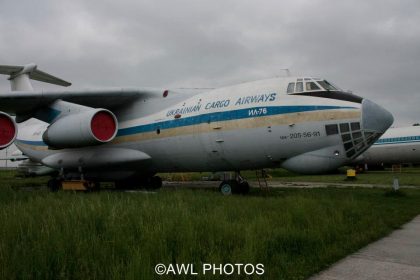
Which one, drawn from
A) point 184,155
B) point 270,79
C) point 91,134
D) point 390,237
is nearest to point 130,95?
point 91,134

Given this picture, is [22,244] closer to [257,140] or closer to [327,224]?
[327,224]

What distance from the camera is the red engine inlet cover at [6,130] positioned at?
1208 centimetres

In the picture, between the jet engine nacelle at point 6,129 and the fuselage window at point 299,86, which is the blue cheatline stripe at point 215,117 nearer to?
the fuselage window at point 299,86

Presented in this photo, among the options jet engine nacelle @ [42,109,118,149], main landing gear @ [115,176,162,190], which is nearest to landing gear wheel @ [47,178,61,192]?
main landing gear @ [115,176,162,190]

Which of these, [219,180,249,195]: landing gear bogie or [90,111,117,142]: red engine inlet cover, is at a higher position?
[90,111,117,142]: red engine inlet cover

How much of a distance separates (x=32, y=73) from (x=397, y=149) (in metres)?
28.0

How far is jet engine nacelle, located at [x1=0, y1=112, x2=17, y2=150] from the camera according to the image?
1208 cm

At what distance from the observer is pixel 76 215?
17.0ft

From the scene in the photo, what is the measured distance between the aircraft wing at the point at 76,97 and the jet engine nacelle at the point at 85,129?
1133 mm

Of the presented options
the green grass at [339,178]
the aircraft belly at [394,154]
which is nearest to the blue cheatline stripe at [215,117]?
the green grass at [339,178]

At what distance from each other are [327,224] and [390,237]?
113 centimetres

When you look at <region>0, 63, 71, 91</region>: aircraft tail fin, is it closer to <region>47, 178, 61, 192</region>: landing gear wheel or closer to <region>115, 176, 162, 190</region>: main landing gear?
<region>47, 178, 61, 192</region>: landing gear wheel

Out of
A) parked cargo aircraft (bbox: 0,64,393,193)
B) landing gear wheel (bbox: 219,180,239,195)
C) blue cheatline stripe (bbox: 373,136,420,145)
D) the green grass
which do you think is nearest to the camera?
parked cargo aircraft (bbox: 0,64,393,193)

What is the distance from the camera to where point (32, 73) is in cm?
1920
